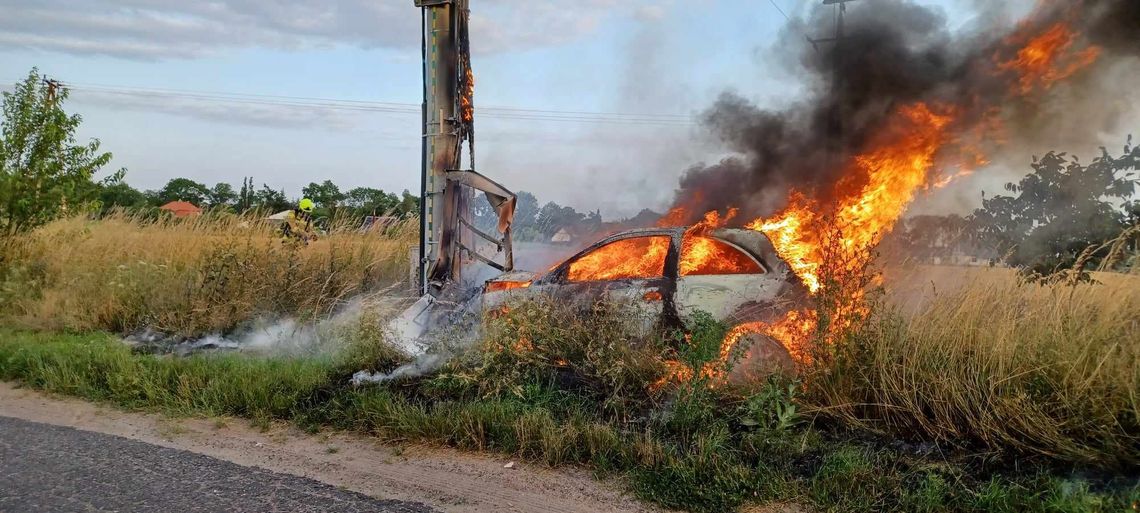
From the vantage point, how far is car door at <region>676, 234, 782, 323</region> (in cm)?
609

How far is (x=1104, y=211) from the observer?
5648mm

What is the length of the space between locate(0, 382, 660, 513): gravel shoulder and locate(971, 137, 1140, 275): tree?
14.5 ft

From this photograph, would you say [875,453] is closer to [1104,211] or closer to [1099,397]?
[1099,397]

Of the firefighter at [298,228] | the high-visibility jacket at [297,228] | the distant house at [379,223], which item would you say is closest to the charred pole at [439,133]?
the firefighter at [298,228]

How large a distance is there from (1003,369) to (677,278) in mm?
2751

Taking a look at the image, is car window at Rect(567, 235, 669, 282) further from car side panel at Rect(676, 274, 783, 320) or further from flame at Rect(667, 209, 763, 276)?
car side panel at Rect(676, 274, 783, 320)

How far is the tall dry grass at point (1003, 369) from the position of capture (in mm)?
4000

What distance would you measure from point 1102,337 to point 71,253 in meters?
13.1

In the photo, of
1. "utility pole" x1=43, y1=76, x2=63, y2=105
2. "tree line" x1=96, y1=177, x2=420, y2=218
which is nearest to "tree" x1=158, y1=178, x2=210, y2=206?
"tree line" x1=96, y1=177, x2=420, y2=218

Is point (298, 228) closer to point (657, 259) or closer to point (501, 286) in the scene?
point (501, 286)

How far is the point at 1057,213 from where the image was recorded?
5910 millimetres

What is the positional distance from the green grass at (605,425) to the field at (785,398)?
0.02 metres

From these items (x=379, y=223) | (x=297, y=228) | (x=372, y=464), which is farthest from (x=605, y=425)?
(x=379, y=223)

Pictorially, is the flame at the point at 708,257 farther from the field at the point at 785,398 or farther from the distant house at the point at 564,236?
the distant house at the point at 564,236
